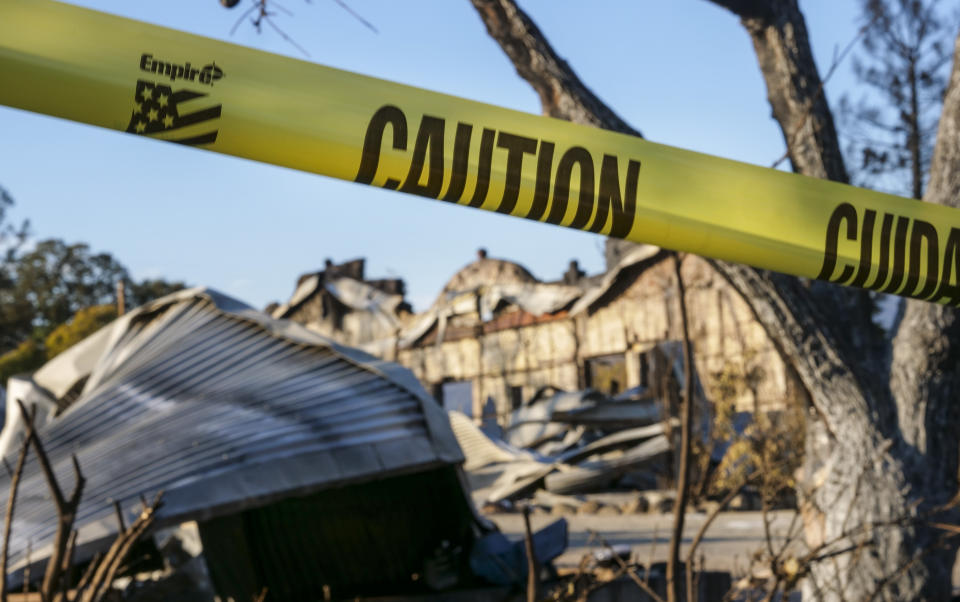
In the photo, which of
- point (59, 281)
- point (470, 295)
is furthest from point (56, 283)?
point (470, 295)

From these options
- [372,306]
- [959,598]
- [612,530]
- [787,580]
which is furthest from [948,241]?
[372,306]

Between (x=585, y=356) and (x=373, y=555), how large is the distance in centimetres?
1444

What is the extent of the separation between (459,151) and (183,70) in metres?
0.57

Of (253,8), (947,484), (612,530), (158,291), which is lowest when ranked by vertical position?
(612,530)

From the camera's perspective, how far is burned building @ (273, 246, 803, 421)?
17266 mm

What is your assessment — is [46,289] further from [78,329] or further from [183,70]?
[183,70]

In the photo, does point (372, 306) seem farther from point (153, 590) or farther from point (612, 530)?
point (153, 590)

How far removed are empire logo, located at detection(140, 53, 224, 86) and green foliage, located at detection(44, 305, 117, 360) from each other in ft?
133

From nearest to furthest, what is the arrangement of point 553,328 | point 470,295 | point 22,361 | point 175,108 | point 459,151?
point 175,108
point 459,151
point 553,328
point 470,295
point 22,361

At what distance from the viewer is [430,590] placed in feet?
20.8

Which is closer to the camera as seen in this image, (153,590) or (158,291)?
(153,590)

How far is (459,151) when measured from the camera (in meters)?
2.05

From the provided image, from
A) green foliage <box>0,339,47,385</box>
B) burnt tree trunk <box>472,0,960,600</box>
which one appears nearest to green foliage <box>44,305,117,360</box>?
green foliage <box>0,339,47,385</box>

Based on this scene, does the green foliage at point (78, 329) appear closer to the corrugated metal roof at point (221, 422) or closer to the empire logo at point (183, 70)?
the corrugated metal roof at point (221, 422)
